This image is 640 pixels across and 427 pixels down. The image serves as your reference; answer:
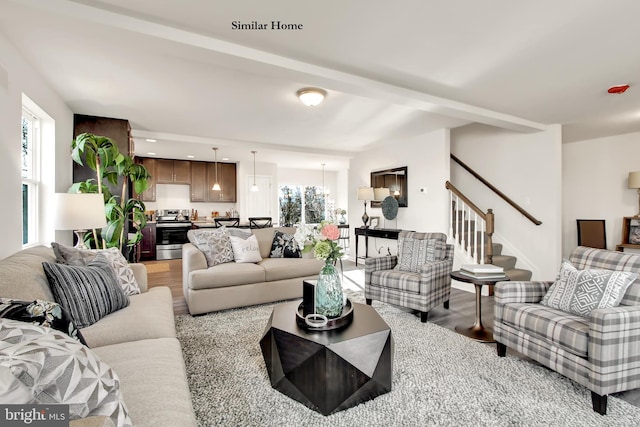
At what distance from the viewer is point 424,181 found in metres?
5.26

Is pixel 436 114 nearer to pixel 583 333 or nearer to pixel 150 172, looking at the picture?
pixel 583 333

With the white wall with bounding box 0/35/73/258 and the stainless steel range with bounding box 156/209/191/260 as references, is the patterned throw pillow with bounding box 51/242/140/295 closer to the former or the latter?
the white wall with bounding box 0/35/73/258

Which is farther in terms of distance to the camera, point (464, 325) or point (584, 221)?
point (584, 221)

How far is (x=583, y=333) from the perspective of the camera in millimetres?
1743

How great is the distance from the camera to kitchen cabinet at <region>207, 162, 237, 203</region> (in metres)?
7.94

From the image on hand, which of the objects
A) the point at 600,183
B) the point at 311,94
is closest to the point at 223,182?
the point at 311,94

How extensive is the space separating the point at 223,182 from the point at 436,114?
18.7 ft

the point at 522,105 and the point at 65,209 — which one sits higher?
the point at 522,105

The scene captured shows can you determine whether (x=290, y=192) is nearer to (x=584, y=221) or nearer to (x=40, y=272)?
(x=584, y=221)

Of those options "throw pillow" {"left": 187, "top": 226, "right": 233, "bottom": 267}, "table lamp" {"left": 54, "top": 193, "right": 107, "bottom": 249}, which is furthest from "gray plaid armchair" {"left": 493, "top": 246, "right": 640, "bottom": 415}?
"table lamp" {"left": 54, "top": 193, "right": 107, "bottom": 249}

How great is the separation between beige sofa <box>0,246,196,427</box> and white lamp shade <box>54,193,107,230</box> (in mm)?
366

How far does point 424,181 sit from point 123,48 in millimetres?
4447

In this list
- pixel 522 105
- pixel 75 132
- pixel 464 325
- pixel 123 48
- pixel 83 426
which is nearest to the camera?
pixel 83 426

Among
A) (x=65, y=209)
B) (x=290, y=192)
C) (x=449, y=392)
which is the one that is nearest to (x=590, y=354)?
(x=449, y=392)
